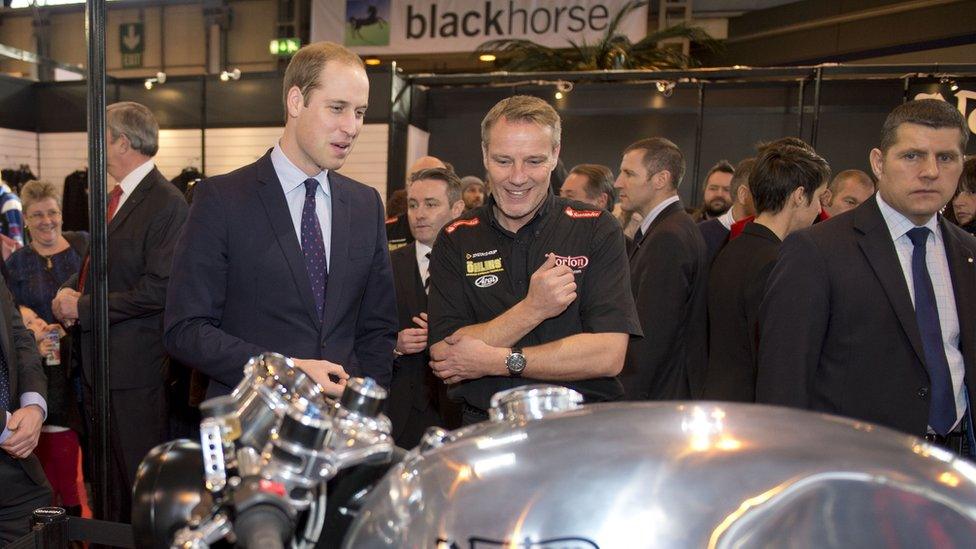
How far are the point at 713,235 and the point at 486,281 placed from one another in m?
2.65

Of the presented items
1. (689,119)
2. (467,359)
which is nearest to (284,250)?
(467,359)

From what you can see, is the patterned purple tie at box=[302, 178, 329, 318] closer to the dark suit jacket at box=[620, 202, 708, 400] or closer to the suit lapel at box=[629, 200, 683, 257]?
the dark suit jacket at box=[620, 202, 708, 400]

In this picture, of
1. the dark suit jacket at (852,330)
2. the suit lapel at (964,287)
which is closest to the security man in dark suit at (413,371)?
the dark suit jacket at (852,330)

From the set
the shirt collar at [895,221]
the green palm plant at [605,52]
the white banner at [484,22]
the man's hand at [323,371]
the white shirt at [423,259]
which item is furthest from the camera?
the green palm plant at [605,52]

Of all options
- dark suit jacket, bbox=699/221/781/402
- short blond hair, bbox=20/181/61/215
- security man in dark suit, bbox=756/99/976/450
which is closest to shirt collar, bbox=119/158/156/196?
short blond hair, bbox=20/181/61/215

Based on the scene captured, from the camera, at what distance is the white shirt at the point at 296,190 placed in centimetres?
220

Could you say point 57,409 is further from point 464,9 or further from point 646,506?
point 464,9

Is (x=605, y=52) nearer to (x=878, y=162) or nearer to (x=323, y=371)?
(x=878, y=162)

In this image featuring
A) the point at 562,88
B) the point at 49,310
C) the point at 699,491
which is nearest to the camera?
the point at 699,491

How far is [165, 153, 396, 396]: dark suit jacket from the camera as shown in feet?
6.79

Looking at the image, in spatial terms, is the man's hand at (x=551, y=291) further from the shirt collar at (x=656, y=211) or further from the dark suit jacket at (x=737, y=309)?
the shirt collar at (x=656, y=211)

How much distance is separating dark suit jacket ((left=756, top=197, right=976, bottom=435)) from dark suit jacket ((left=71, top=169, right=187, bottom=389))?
2379 mm

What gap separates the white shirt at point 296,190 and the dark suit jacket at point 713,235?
2.88m

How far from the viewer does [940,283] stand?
2.44 metres
